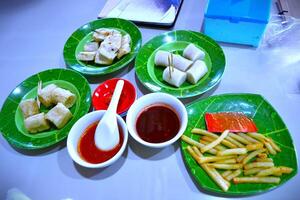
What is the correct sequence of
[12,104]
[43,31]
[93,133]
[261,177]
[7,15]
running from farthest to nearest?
1. [7,15]
2. [43,31]
3. [12,104]
4. [93,133]
5. [261,177]

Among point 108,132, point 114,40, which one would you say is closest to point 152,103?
point 108,132

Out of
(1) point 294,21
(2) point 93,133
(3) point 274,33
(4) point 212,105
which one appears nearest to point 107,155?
(2) point 93,133

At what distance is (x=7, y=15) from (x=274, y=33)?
137 centimetres

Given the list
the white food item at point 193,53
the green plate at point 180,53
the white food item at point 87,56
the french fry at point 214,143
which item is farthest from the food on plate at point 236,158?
the white food item at point 87,56

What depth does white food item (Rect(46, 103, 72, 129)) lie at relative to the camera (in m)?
0.89

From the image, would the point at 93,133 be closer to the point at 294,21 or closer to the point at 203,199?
the point at 203,199

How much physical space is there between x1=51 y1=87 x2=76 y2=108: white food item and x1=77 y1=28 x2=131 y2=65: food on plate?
0.63 feet

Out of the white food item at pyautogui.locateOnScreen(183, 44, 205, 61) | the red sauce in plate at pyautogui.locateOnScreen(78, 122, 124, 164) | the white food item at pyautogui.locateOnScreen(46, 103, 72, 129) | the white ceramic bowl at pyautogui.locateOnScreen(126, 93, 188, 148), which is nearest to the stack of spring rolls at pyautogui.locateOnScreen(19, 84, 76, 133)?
the white food item at pyautogui.locateOnScreen(46, 103, 72, 129)

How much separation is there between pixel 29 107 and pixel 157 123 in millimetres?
468

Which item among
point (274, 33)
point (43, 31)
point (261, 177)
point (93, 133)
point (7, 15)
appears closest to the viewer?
point (261, 177)

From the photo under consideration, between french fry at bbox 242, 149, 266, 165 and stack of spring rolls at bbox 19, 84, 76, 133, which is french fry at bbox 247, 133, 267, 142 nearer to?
french fry at bbox 242, 149, 266, 165

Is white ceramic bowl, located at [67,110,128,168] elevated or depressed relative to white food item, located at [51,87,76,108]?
depressed

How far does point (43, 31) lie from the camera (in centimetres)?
135

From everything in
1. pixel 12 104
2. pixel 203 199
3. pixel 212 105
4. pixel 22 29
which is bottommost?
pixel 203 199
